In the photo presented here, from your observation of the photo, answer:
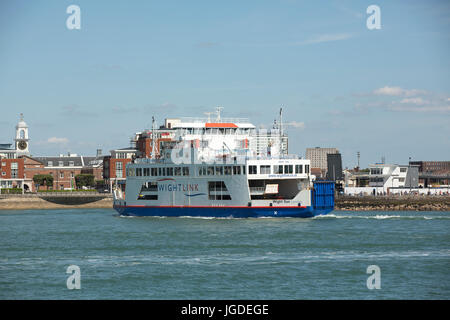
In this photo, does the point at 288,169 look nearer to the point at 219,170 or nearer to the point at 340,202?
the point at 219,170

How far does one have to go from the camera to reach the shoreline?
Answer: 284ft

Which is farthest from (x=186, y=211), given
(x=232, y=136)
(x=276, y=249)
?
(x=276, y=249)

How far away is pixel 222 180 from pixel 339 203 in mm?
33890

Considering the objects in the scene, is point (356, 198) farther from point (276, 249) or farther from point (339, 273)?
point (339, 273)

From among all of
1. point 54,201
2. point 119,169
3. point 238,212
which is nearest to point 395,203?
point 238,212

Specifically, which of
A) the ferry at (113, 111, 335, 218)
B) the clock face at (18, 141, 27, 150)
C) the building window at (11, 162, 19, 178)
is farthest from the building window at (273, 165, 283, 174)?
the clock face at (18, 141, 27, 150)

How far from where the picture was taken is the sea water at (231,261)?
96.0ft

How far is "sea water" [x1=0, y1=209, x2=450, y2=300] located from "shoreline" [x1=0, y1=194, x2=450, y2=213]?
31458 mm

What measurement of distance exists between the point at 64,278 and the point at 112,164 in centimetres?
9056

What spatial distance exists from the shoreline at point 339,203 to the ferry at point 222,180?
81.9ft

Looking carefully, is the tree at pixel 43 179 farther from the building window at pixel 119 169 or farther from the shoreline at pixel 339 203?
the shoreline at pixel 339 203

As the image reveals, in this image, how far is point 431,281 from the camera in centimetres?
3086

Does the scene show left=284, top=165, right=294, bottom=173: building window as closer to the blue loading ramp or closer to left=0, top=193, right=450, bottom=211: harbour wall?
the blue loading ramp

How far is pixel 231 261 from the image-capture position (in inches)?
1425
